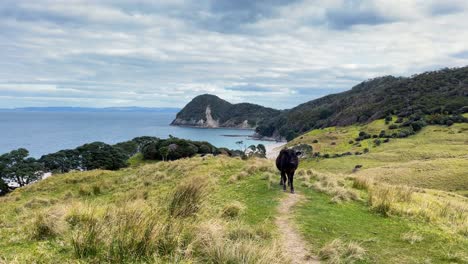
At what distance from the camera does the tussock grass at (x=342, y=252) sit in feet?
20.8

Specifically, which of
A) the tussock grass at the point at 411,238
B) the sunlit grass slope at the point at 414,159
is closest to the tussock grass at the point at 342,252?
the tussock grass at the point at 411,238

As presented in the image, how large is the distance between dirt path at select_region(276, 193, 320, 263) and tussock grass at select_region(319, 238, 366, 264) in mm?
213

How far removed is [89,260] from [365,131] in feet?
314

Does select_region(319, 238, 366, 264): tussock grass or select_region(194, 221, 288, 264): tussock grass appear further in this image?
select_region(319, 238, 366, 264): tussock grass

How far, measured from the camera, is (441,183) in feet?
113

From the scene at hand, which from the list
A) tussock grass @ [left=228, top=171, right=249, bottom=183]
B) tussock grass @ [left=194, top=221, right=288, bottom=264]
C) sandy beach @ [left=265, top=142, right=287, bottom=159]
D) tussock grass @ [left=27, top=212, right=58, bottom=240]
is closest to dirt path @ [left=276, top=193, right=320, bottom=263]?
tussock grass @ [left=194, top=221, right=288, bottom=264]

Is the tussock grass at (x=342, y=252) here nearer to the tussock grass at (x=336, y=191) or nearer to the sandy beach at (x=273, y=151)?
the tussock grass at (x=336, y=191)

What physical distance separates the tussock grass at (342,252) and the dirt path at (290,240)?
0.70 ft

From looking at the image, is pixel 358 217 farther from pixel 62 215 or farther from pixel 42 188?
pixel 42 188

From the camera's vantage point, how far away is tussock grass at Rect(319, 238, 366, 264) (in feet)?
20.8

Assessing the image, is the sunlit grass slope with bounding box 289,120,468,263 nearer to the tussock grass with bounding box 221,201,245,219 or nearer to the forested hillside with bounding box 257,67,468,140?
the tussock grass with bounding box 221,201,245,219

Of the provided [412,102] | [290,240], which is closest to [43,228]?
[290,240]

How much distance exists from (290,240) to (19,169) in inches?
2724

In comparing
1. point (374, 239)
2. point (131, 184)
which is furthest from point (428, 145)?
point (374, 239)
